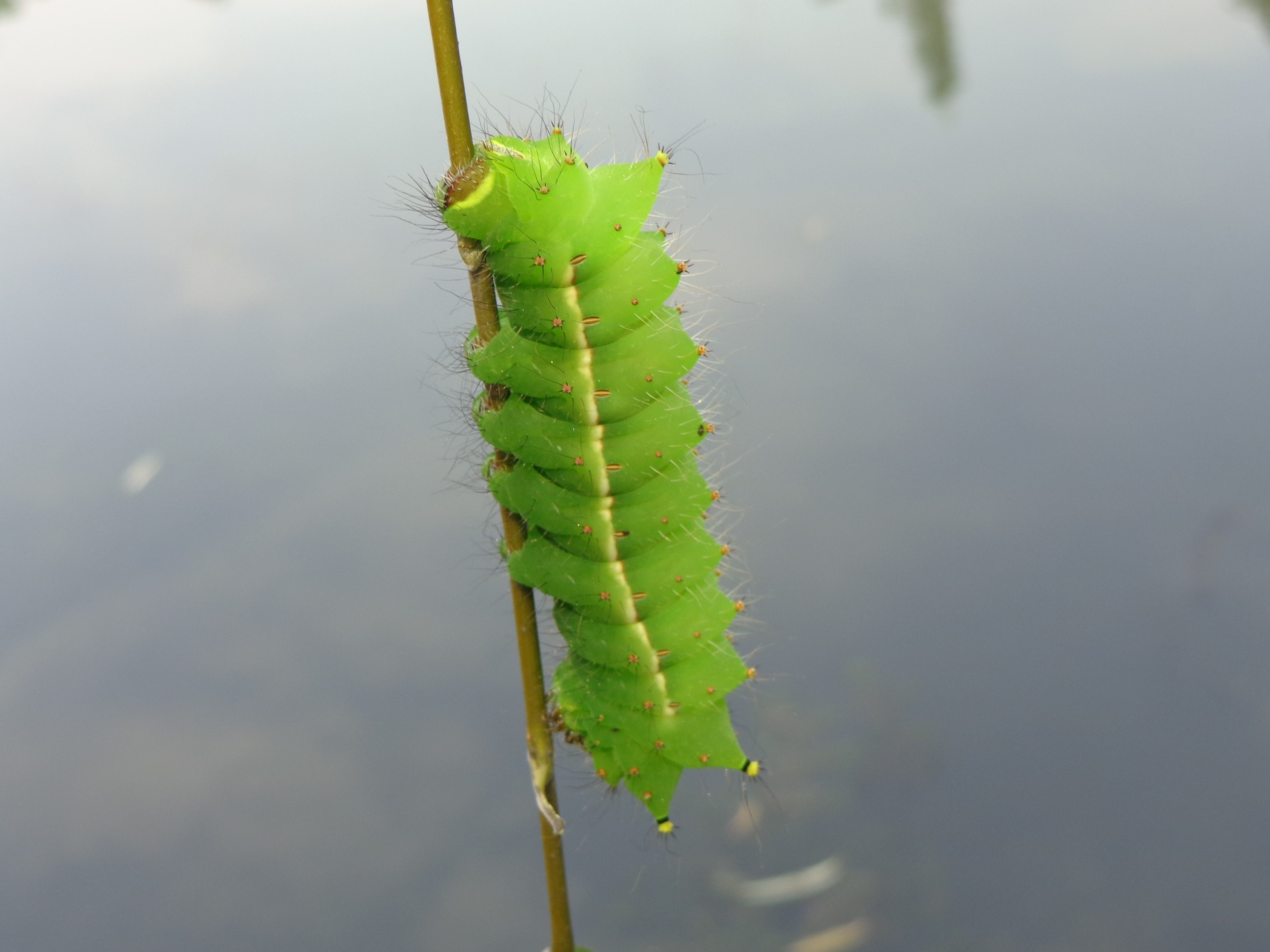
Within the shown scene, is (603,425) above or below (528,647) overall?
above

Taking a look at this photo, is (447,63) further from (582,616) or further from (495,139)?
(582,616)

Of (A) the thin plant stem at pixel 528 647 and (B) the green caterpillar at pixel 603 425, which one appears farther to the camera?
(B) the green caterpillar at pixel 603 425

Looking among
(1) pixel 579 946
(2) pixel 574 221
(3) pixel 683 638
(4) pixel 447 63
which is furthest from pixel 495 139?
(1) pixel 579 946

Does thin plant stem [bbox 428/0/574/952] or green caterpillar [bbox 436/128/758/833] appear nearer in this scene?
thin plant stem [bbox 428/0/574/952]
